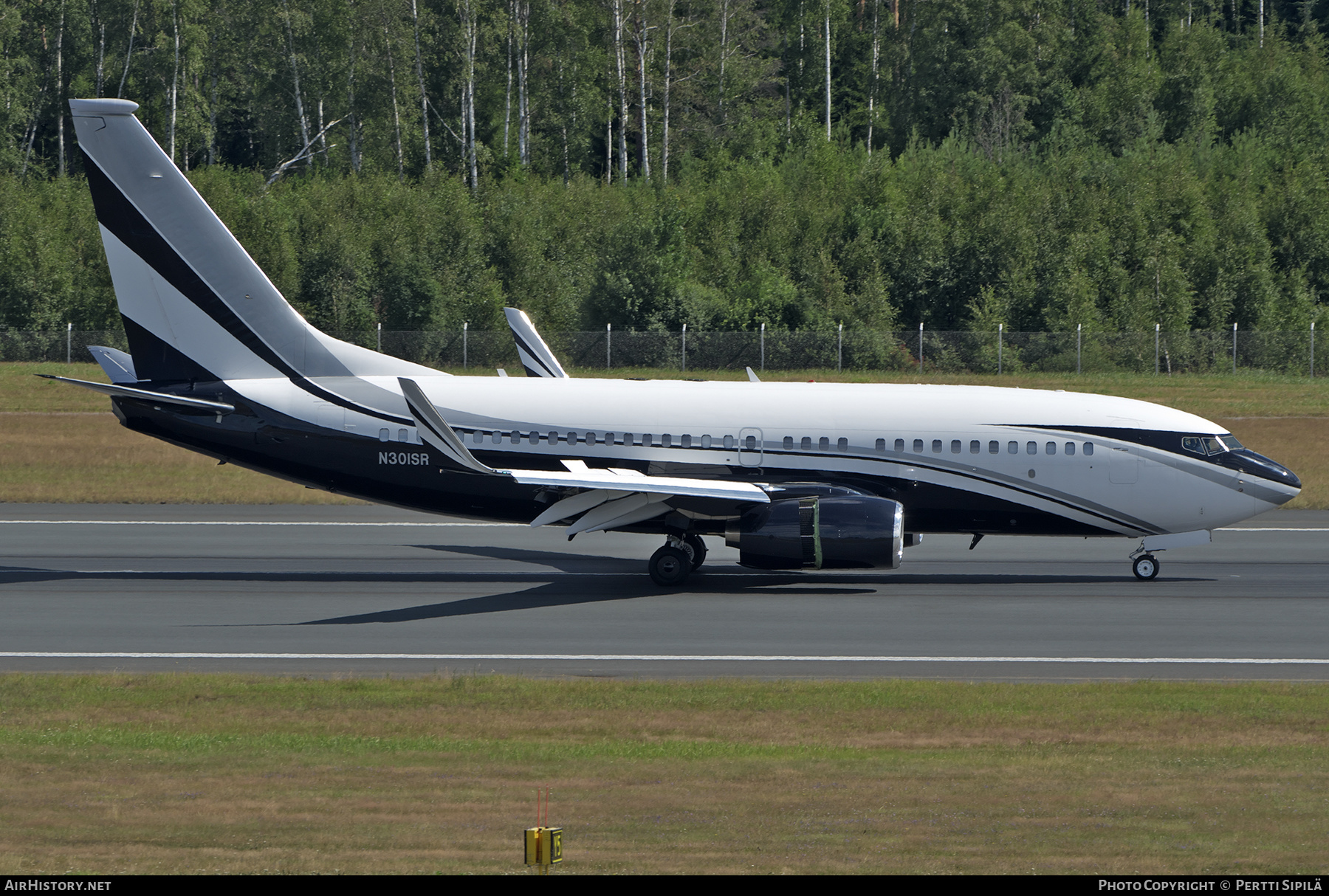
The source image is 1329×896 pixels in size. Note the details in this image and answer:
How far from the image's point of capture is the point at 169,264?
89.2 feet

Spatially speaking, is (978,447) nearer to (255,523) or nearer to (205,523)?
(255,523)

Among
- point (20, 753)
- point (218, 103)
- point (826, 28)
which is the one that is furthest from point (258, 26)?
point (20, 753)

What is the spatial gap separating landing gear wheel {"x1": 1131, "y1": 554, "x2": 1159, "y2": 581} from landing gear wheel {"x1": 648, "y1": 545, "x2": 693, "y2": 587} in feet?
28.6

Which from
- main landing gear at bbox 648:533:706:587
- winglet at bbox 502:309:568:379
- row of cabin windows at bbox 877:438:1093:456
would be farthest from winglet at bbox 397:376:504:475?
winglet at bbox 502:309:568:379

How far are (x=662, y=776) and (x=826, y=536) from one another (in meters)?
11.3

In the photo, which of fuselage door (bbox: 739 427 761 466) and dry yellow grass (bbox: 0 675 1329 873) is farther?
fuselage door (bbox: 739 427 761 466)

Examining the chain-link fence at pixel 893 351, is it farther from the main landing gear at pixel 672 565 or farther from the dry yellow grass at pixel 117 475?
the main landing gear at pixel 672 565

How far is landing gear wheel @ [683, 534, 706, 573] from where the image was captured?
26438mm

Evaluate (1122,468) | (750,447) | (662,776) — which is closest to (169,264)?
(750,447)

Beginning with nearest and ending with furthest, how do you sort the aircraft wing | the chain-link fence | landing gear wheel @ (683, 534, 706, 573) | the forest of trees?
the aircraft wing < landing gear wheel @ (683, 534, 706, 573) < the chain-link fence < the forest of trees

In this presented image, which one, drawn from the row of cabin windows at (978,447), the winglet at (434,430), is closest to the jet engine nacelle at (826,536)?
the row of cabin windows at (978,447)

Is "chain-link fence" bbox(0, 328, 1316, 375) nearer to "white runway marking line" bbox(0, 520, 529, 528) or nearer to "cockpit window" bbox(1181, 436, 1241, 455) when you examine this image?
"white runway marking line" bbox(0, 520, 529, 528)

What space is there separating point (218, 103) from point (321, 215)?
101ft

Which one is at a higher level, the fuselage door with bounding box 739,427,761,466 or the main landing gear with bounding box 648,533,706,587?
the fuselage door with bounding box 739,427,761,466
